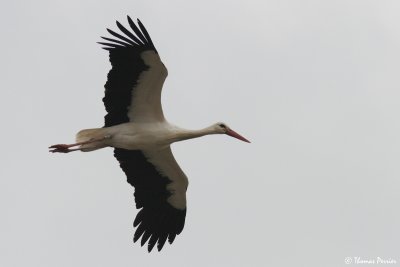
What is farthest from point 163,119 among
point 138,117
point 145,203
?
point 145,203

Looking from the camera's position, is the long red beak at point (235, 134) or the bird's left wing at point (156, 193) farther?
the long red beak at point (235, 134)

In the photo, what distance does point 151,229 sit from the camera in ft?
62.1

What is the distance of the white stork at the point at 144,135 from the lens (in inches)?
690

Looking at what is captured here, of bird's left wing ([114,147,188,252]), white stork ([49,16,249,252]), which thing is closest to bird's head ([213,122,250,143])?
white stork ([49,16,249,252])

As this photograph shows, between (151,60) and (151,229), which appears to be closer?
(151,60)

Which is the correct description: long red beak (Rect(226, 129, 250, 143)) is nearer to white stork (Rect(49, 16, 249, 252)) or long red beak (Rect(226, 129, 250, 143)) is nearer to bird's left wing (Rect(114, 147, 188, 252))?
white stork (Rect(49, 16, 249, 252))

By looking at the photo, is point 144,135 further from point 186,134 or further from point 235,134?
point 235,134

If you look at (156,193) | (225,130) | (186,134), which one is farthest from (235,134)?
(156,193)

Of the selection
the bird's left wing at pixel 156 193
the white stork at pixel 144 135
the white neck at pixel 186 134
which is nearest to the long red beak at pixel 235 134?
the white stork at pixel 144 135

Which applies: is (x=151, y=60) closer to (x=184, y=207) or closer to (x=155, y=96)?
(x=155, y=96)

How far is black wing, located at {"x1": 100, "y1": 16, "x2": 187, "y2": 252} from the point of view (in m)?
17.5

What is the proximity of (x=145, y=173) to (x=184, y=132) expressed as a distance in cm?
117

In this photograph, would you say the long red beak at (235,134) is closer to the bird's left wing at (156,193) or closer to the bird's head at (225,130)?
the bird's head at (225,130)

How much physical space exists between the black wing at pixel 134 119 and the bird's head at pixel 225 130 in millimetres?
1118
